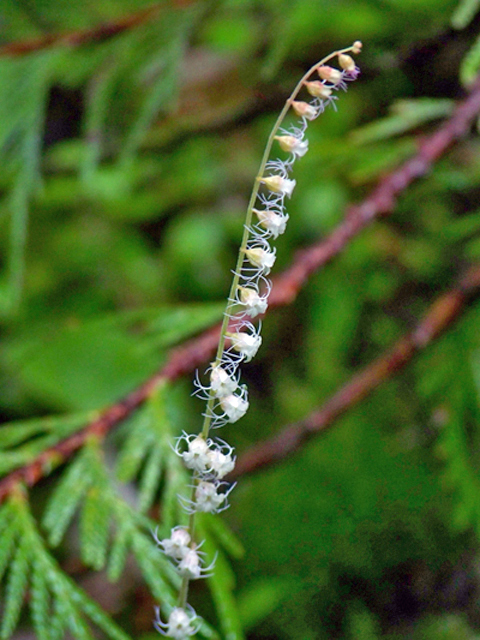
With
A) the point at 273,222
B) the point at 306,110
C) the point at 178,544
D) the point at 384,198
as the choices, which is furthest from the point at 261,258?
the point at 384,198

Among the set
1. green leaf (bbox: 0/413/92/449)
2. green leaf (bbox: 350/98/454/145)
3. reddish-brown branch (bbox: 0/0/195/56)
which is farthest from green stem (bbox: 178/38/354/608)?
reddish-brown branch (bbox: 0/0/195/56)

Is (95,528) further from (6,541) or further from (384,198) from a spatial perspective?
(384,198)

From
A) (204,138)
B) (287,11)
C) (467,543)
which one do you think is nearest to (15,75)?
(287,11)

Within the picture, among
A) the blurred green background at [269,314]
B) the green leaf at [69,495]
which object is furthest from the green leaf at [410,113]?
the green leaf at [69,495]

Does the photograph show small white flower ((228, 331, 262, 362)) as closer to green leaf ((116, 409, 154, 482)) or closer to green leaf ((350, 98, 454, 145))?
green leaf ((116, 409, 154, 482))

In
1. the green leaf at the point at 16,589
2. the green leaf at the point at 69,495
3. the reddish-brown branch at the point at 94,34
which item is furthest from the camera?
the reddish-brown branch at the point at 94,34

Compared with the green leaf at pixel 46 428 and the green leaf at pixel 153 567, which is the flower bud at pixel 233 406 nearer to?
the green leaf at pixel 153 567
